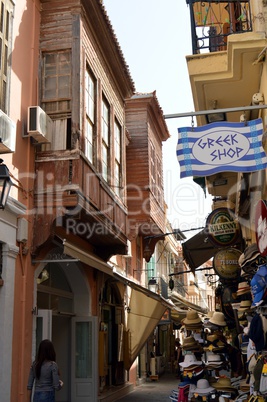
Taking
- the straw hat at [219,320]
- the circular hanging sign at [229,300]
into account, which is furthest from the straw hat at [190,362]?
the circular hanging sign at [229,300]

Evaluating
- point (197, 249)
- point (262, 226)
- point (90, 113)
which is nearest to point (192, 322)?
point (262, 226)

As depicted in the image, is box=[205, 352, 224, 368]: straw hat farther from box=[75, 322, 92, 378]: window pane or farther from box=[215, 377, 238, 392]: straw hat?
box=[75, 322, 92, 378]: window pane

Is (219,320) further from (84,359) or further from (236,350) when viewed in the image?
(84,359)

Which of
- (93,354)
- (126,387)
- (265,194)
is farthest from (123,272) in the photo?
(265,194)

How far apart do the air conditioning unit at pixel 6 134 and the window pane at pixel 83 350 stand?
19.8ft

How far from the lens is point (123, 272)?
17938 millimetres

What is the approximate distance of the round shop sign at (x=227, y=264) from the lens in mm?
10578

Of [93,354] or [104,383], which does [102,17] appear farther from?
[104,383]

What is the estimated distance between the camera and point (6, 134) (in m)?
8.85

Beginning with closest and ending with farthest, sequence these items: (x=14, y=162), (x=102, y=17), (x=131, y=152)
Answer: (x=14, y=162)
(x=102, y=17)
(x=131, y=152)

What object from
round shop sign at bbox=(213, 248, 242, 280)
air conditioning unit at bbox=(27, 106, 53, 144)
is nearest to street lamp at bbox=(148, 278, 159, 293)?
round shop sign at bbox=(213, 248, 242, 280)

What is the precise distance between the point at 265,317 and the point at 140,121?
14727 millimetres

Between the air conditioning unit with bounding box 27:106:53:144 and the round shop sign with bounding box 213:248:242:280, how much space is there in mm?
4353

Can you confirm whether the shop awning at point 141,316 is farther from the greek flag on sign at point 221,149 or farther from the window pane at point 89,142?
the greek flag on sign at point 221,149
